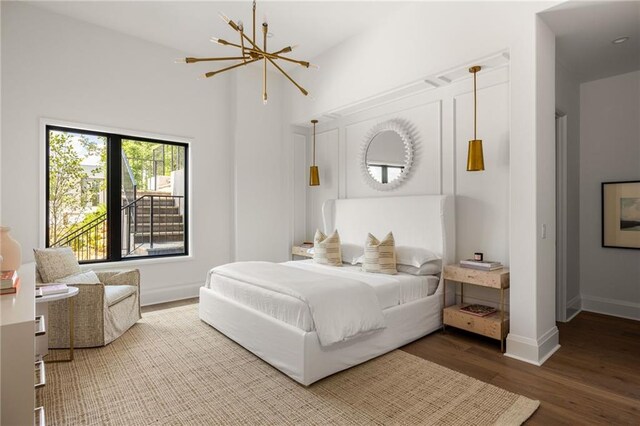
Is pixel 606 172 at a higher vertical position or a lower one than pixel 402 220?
higher

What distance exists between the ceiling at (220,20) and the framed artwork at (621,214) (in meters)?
3.12

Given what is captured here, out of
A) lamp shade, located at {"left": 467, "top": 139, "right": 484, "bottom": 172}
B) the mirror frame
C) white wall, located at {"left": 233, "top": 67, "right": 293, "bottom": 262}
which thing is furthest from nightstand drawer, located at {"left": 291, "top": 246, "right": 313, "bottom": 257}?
lamp shade, located at {"left": 467, "top": 139, "right": 484, "bottom": 172}

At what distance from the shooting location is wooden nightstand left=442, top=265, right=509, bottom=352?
2.93 meters

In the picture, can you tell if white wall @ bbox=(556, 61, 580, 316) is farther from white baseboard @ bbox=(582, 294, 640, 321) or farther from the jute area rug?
the jute area rug

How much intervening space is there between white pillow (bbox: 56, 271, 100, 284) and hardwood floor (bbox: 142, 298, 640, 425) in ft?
9.56

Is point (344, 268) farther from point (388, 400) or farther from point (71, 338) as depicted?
point (71, 338)

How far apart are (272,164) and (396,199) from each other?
2185 mm

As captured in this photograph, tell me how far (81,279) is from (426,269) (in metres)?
3.25

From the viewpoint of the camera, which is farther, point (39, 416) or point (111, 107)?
point (111, 107)

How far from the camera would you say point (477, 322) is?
310cm

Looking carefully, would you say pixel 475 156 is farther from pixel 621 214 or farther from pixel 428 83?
pixel 621 214

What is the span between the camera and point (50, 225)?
393 centimetres

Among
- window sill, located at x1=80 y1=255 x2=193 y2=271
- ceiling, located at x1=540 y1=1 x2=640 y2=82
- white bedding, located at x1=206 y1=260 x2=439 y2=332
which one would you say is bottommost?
white bedding, located at x1=206 y1=260 x2=439 y2=332

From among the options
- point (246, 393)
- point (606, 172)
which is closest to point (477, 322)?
point (246, 393)
